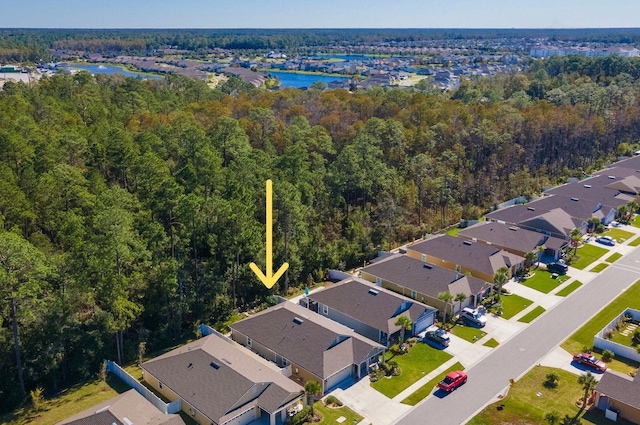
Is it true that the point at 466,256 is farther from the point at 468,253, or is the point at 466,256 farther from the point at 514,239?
the point at 514,239

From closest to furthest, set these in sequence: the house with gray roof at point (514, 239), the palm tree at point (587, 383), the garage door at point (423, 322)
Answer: the palm tree at point (587, 383)
the garage door at point (423, 322)
the house with gray roof at point (514, 239)

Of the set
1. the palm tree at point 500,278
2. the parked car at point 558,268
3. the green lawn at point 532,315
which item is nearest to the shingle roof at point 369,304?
the palm tree at point 500,278

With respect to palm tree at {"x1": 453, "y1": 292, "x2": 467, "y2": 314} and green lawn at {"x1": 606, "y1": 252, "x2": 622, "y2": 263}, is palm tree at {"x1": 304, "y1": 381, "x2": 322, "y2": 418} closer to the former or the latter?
palm tree at {"x1": 453, "y1": 292, "x2": 467, "y2": 314}

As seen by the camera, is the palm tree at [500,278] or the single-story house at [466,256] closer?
the palm tree at [500,278]

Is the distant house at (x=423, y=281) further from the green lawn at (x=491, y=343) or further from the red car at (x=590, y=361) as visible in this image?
the red car at (x=590, y=361)

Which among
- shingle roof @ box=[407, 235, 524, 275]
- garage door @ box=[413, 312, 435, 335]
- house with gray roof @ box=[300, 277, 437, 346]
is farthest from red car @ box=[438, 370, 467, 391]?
shingle roof @ box=[407, 235, 524, 275]

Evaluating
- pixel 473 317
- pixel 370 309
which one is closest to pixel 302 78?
pixel 370 309
